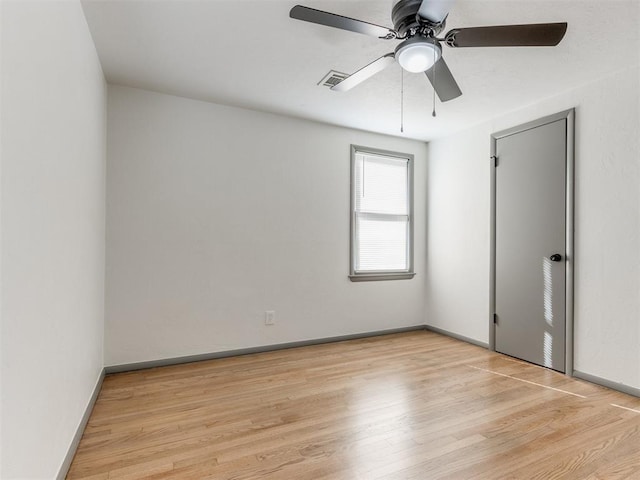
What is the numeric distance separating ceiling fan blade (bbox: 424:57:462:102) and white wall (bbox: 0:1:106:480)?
197cm

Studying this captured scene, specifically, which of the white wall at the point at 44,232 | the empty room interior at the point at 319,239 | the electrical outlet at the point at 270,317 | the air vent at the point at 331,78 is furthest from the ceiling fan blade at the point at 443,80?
the electrical outlet at the point at 270,317

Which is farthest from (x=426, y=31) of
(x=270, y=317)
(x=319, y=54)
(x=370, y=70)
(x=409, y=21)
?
(x=270, y=317)

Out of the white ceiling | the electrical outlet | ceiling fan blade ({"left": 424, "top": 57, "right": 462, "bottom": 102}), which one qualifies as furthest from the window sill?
ceiling fan blade ({"left": 424, "top": 57, "right": 462, "bottom": 102})

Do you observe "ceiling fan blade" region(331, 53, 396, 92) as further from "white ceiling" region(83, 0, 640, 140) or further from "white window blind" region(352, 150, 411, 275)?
"white window blind" region(352, 150, 411, 275)

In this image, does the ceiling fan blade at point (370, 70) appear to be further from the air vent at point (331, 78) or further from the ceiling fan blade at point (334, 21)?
the air vent at point (331, 78)

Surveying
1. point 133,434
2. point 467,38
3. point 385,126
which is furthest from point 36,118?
point 385,126

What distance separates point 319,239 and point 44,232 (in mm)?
2803

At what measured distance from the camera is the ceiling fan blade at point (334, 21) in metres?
1.66

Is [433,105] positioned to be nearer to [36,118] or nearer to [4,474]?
[36,118]

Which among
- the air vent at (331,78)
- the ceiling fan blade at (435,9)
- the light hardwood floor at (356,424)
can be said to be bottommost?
the light hardwood floor at (356,424)

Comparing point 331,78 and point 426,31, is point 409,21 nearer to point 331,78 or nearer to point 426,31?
point 426,31

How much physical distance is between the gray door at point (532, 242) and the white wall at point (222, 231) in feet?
4.66

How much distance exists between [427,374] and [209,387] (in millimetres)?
1858

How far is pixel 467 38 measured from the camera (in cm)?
182
